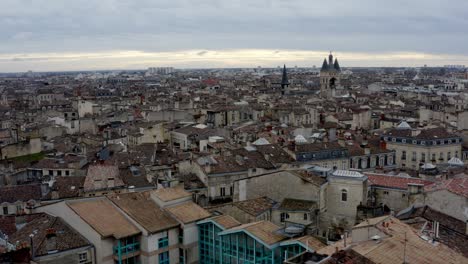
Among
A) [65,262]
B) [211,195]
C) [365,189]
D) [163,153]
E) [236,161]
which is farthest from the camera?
[163,153]

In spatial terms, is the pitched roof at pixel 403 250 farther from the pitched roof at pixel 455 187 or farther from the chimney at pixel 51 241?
the chimney at pixel 51 241

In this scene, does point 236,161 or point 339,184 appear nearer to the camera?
point 339,184

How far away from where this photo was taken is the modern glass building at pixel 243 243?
25.3 meters

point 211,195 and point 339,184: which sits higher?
point 339,184

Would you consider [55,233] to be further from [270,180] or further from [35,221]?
[270,180]

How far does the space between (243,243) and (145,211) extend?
18.9 ft

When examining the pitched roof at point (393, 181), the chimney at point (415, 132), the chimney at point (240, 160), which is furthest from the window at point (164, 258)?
the chimney at point (415, 132)

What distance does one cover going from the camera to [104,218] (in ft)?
90.4

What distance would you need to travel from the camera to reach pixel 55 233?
A: 84.9 feet

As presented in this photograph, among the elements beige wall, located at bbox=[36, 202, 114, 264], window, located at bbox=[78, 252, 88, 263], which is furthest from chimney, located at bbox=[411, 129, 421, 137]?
window, located at bbox=[78, 252, 88, 263]

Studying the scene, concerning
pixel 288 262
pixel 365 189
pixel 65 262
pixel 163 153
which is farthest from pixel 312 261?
pixel 163 153

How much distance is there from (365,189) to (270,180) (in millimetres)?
6113

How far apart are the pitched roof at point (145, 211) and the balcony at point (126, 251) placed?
120 cm

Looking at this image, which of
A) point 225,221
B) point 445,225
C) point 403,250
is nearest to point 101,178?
point 225,221
